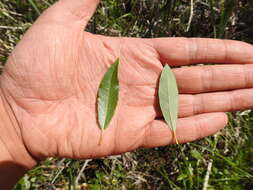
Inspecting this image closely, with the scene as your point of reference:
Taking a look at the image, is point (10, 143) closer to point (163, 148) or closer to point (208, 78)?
point (163, 148)

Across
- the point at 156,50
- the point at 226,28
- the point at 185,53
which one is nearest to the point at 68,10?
the point at 156,50

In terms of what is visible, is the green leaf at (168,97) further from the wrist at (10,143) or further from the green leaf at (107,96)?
the wrist at (10,143)

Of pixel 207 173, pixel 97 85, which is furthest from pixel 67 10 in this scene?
pixel 207 173

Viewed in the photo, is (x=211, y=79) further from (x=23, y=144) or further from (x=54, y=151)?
(x=23, y=144)

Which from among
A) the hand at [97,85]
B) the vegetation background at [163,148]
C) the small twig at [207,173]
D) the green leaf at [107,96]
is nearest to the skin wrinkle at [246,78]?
the hand at [97,85]

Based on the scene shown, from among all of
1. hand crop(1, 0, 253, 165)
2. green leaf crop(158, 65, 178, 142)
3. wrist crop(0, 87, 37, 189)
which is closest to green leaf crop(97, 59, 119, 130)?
hand crop(1, 0, 253, 165)
